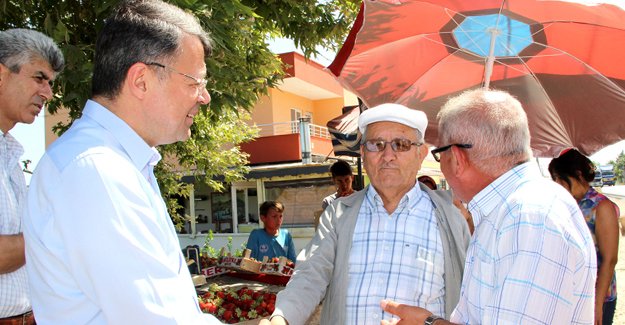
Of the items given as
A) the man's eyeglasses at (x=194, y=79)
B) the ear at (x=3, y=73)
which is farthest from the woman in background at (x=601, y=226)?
the ear at (x=3, y=73)

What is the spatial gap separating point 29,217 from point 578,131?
3979mm

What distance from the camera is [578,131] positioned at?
13.1ft

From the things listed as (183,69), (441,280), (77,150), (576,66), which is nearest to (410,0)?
(576,66)

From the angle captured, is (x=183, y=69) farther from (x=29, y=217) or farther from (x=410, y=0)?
(x=410, y=0)

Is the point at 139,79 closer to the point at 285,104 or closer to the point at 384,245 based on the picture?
the point at 384,245

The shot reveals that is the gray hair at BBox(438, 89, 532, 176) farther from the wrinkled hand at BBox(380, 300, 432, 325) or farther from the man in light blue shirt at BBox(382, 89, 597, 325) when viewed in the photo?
the wrinkled hand at BBox(380, 300, 432, 325)

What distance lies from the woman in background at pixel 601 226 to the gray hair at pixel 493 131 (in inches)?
88.2

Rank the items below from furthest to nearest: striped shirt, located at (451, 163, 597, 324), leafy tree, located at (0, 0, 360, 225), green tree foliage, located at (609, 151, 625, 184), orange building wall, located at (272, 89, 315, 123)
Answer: green tree foliage, located at (609, 151, 625, 184) → orange building wall, located at (272, 89, 315, 123) → leafy tree, located at (0, 0, 360, 225) → striped shirt, located at (451, 163, 597, 324)

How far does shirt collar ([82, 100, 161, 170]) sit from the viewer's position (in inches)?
48.4

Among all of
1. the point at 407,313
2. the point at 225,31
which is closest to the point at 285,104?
the point at 225,31

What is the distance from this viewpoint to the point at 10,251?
1.72 meters

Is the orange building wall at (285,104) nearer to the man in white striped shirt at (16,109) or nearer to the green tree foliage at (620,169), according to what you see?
the man in white striped shirt at (16,109)

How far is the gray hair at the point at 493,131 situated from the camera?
173 centimetres

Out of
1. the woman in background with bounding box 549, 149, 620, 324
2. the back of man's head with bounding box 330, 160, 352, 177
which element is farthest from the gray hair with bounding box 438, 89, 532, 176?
the back of man's head with bounding box 330, 160, 352, 177
